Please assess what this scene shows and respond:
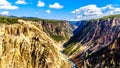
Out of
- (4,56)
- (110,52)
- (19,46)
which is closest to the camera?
(4,56)

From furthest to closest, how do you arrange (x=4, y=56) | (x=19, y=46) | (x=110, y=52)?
1. (x=110, y=52)
2. (x=19, y=46)
3. (x=4, y=56)

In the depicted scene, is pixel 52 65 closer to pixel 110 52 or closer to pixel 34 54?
pixel 34 54

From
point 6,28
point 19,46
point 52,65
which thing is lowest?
point 52,65

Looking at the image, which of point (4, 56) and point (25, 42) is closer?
point (4, 56)

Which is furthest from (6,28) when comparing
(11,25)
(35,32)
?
(35,32)

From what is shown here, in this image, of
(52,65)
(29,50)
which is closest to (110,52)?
(52,65)

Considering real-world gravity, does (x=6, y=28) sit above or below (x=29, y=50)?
A: above

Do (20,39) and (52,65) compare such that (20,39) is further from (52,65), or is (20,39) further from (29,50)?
(52,65)
